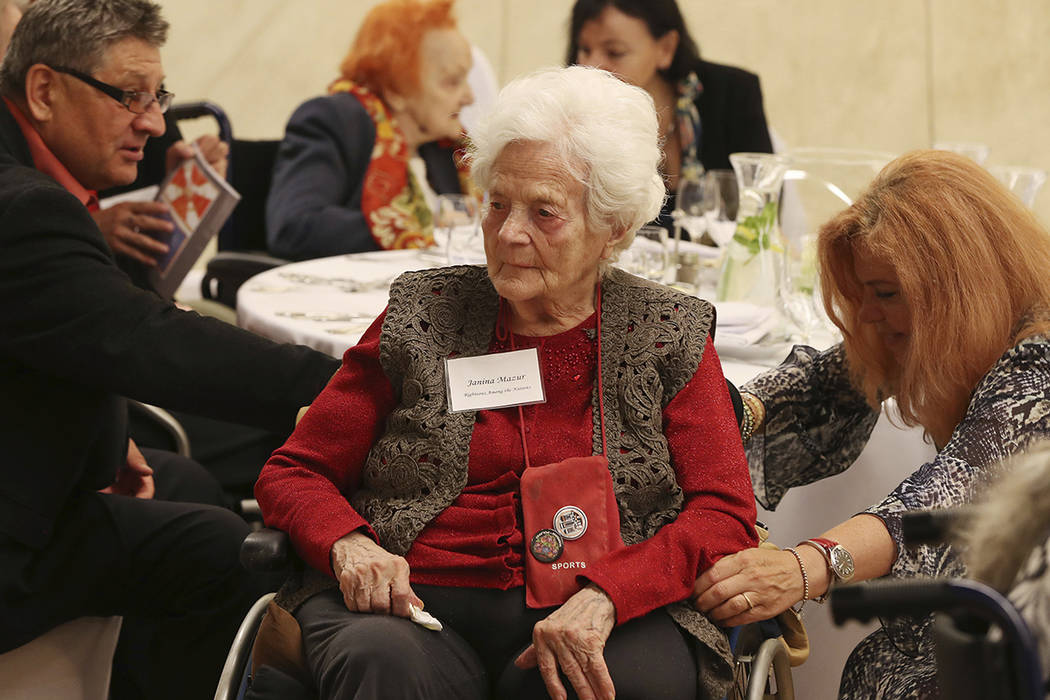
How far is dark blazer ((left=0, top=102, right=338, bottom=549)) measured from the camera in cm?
201

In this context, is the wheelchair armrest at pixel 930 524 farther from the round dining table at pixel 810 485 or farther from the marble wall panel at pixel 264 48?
the marble wall panel at pixel 264 48

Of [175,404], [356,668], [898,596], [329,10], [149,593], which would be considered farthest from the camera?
[329,10]

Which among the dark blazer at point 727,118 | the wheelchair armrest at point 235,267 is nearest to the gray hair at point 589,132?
the wheelchair armrest at point 235,267

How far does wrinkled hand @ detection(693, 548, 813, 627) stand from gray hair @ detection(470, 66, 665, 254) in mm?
597

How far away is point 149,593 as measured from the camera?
90.1 inches

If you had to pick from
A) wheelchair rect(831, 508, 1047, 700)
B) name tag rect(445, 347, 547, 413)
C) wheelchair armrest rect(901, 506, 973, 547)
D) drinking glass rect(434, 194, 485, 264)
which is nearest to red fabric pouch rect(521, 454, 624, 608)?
name tag rect(445, 347, 547, 413)

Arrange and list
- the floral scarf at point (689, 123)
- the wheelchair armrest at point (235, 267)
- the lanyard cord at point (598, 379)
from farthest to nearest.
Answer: the floral scarf at point (689, 123) < the wheelchair armrest at point (235, 267) < the lanyard cord at point (598, 379)

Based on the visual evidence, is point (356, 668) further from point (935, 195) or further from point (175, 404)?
point (935, 195)

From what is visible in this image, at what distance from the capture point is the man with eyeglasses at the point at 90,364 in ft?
6.66

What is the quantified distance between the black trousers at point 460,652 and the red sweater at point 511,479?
41mm

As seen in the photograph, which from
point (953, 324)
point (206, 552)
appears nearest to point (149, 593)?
A: point (206, 552)

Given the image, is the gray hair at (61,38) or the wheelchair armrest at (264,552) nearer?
the wheelchair armrest at (264,552)

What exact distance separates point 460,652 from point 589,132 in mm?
846

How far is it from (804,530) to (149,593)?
1.35m
